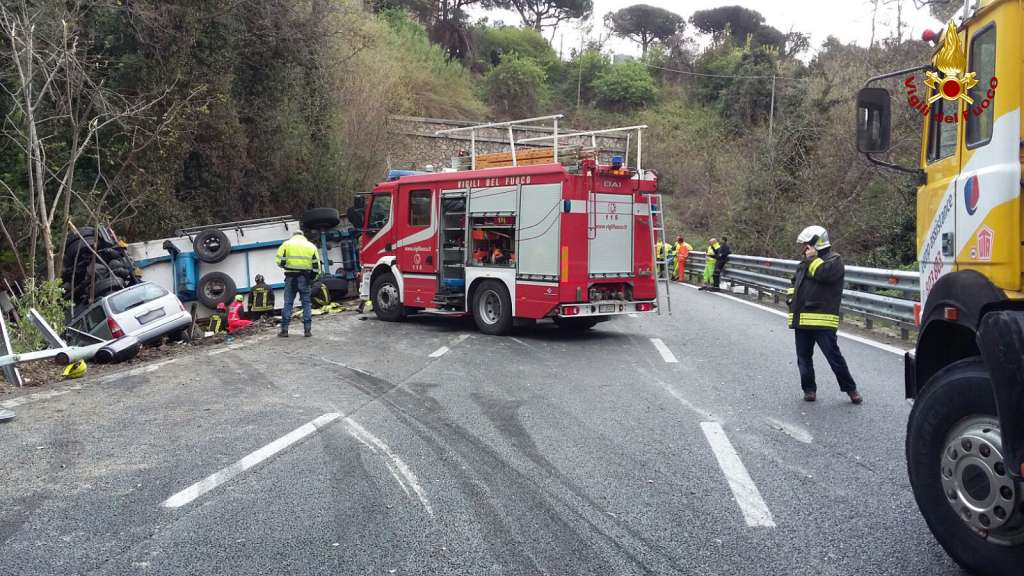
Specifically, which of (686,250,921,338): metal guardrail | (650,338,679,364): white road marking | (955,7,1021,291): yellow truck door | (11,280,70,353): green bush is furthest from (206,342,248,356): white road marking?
(955,7,1021,291): yellow truck door

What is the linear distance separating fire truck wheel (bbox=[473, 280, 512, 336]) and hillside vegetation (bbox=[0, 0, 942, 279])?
6.90 metres

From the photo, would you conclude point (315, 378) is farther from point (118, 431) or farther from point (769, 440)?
point (769, 440)

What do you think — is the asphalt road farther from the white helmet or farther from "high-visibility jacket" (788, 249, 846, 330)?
the white helmet

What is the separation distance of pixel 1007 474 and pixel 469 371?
665 centimetres

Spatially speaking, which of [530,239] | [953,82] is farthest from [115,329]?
[953,82]

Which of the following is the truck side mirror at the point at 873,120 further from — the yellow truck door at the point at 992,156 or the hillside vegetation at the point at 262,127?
the hillside vegetation at the point at 262,127

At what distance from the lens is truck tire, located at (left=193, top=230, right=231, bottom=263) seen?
1745 centimetres

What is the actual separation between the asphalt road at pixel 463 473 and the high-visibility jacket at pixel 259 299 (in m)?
7.47

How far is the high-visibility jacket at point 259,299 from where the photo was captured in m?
17.2

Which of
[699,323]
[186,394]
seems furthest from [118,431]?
[699,323]

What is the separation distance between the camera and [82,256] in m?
15.7

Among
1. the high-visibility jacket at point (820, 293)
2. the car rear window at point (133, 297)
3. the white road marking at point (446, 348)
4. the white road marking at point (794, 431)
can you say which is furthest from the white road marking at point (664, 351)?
the car rear window at point (133, 297)

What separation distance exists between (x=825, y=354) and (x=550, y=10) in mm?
65548

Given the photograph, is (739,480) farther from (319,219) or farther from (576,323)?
(319,219)
